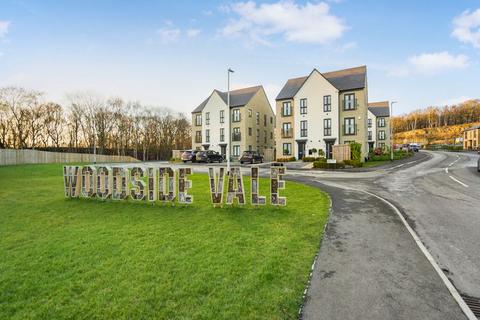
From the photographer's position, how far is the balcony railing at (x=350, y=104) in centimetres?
3516

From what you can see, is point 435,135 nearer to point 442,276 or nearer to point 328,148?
point 328,148

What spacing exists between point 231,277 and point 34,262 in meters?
3.80

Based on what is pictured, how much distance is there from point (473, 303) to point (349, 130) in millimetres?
34910

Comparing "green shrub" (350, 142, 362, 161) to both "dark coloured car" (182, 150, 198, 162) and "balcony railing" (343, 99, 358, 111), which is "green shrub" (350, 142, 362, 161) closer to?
"balcony railing" (343, 99, 358, 111)

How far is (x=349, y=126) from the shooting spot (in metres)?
35.6

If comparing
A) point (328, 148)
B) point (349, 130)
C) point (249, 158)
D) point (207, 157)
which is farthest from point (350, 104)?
point (207, 157)

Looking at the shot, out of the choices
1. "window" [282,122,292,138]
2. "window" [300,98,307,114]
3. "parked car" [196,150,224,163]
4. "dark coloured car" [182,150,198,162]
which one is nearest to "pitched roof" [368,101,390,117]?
"window" [300,98,307,114]

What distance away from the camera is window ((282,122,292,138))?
131 ft

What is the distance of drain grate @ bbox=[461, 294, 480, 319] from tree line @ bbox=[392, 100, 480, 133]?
155146 millimetres

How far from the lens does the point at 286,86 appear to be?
43312 mm

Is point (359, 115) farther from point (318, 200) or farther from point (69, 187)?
point (69, 187)

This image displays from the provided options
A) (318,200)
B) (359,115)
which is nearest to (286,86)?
(359,115)

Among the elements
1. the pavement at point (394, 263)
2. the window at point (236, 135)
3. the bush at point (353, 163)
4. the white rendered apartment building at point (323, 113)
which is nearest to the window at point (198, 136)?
the window at point (236, 135)

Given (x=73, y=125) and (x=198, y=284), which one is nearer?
(x=198, y=284)
